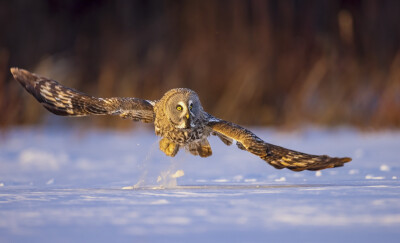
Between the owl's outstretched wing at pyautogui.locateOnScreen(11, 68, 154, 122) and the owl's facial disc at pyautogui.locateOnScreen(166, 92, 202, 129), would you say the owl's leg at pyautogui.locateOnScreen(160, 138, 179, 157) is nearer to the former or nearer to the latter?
the owl's facial disc at pyautogui.locateOnScreen(166, 92, 202, 129)

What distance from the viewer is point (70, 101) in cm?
656

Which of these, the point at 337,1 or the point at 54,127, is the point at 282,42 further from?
the point at 54,127

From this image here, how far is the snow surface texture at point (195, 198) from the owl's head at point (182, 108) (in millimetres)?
439

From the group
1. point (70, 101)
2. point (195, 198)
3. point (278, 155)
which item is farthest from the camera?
point (70, 101)

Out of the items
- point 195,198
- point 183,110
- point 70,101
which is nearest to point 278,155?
point 183,110

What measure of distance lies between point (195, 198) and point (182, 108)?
1604 mm

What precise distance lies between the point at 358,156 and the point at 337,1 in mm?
5728

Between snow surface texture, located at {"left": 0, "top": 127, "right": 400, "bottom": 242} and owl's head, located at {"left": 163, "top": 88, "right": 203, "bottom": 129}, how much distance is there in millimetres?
439

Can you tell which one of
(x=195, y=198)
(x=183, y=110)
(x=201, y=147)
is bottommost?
(x=195, y=198)

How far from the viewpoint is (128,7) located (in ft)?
46.5

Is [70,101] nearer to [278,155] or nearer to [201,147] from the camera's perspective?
[201,147]

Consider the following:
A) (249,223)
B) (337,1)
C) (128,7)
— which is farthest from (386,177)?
(128,7)

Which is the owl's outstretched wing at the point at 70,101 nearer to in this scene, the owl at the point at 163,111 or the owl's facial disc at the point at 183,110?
the owl at the point at 163,111

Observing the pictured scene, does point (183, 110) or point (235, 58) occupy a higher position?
point (235, 58)
